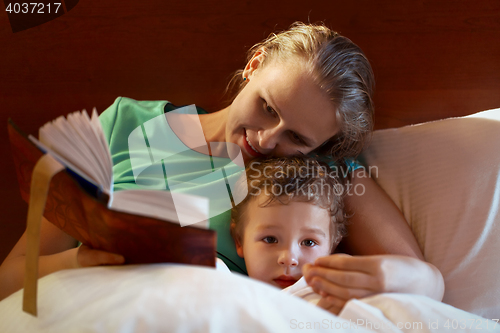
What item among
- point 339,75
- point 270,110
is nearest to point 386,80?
point 339,75

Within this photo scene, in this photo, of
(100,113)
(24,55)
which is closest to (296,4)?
(100,113)

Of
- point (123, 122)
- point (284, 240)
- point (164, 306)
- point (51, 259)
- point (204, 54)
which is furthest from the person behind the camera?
point (204, 54)

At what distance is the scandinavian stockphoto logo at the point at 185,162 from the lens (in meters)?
0.94

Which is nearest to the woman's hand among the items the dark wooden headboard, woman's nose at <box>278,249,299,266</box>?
woman's nose at <box>278,249,299,266</box>

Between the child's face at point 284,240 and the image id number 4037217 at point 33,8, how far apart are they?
2.68 feet

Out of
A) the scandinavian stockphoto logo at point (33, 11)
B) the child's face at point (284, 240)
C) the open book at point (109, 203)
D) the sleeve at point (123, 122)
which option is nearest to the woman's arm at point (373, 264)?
the child's face at point (284, 240)

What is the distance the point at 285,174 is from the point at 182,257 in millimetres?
430

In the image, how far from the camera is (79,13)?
3.70 feet

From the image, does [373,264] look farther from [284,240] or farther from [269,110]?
[269,110]

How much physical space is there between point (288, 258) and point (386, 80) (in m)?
0.72

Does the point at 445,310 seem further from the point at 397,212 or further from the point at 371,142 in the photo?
the point at 371,142

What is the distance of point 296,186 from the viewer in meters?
0.87

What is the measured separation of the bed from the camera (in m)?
0.91

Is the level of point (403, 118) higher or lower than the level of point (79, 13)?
lower
